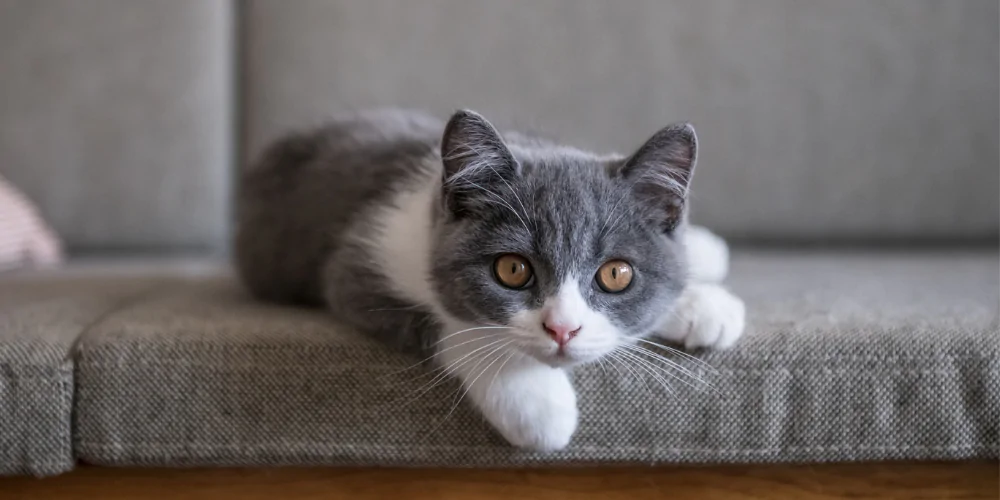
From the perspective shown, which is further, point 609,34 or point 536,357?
point 609,34

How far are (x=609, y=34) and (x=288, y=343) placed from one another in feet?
4.07

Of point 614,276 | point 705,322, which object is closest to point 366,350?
point 614,276

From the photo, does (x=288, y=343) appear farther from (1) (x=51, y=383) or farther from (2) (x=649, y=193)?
(2) (x=649, y=193)

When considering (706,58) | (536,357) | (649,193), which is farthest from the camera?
(706,58)

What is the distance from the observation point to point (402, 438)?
3.43ft

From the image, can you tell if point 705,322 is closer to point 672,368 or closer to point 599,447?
point 672,368

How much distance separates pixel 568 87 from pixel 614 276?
41.7 inches

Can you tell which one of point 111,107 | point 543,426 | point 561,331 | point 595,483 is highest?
point 111,107

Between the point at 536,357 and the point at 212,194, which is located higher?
the point at 212,194

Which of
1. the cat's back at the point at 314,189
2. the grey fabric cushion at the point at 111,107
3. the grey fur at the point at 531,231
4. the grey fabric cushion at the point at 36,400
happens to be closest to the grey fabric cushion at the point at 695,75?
the grey fabric cushion at the point at 111,107

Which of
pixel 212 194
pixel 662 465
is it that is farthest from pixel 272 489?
pixel 212 194

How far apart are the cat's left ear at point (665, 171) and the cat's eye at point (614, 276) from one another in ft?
0.34

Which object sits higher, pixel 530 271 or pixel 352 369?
pixel 530 271

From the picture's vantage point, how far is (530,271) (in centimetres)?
100
